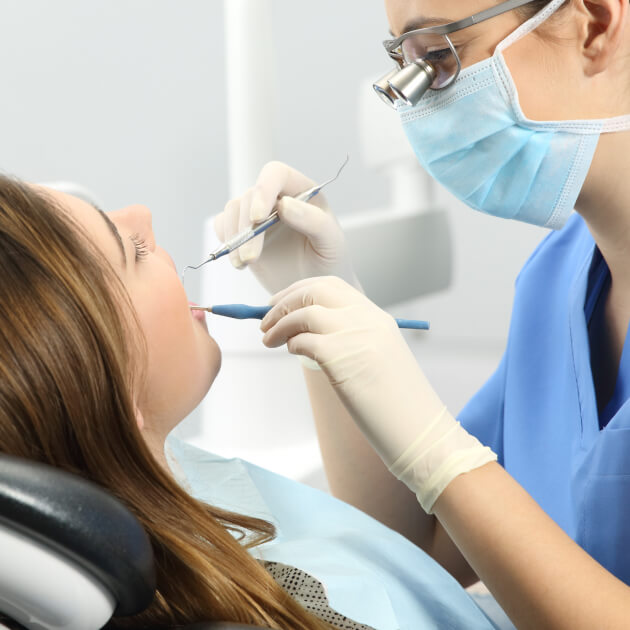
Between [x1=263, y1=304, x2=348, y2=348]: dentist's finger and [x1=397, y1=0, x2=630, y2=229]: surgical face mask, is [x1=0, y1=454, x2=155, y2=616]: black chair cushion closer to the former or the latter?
[x1=263, y1=304, x2=348, y2=348]: dentist's finger

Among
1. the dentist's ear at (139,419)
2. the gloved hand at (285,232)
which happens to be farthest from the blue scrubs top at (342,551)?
the gloved hand at (285,232)

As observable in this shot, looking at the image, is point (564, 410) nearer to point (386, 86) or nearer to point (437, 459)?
point (437, 459)

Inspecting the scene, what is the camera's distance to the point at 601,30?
1.14 meters

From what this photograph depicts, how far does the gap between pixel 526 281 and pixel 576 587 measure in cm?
72

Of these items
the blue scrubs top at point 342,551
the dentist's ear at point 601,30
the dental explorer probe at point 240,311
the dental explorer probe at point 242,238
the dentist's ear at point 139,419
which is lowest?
the blue scrubs top at point 342,551

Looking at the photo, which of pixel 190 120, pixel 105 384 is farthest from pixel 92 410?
pixel 190 120

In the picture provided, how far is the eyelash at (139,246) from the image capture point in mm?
1036

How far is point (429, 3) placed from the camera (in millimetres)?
1142

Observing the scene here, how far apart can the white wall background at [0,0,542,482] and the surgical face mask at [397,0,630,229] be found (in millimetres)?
725

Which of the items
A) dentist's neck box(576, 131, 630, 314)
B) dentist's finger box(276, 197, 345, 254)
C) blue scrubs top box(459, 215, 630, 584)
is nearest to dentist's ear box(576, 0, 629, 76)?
dentist's neck box(576, 131, 630, 314)

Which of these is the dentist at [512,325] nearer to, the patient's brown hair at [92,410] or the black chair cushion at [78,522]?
the patient's brown hair at [92,410]

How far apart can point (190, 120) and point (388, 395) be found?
6.85 ft

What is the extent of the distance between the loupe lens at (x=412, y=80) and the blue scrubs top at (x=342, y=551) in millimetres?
656

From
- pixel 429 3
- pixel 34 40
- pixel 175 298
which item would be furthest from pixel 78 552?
pixel 34 40
